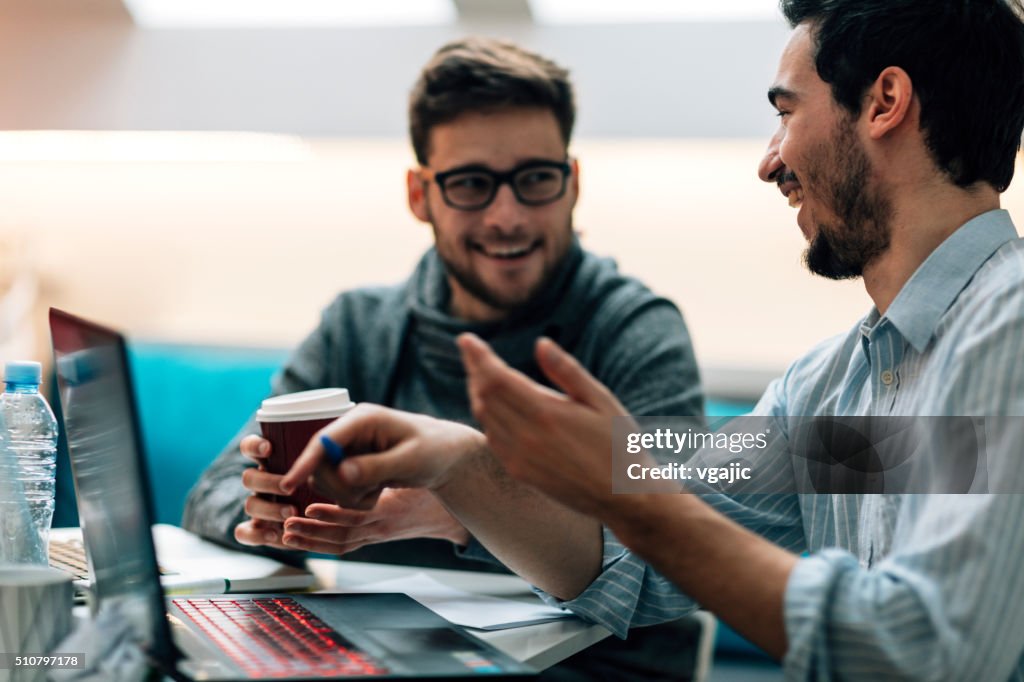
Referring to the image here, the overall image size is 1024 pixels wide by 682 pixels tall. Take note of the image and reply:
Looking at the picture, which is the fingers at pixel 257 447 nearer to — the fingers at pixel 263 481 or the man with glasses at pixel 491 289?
the fingers at pixel 263 481

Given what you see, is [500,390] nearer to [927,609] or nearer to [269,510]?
A: [927,609]

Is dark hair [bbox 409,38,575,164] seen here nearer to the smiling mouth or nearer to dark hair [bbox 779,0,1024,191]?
the smiling mouth

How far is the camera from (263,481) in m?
1.24

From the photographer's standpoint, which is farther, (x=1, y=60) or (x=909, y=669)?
(x=1, y=60)

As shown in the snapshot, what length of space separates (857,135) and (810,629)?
63cm

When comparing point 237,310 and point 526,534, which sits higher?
point 237,310

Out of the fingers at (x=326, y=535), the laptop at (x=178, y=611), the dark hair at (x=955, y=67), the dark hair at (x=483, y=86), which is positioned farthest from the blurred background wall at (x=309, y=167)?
the laptop at (x=178, y=611)

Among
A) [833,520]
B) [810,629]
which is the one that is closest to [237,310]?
[833,520]

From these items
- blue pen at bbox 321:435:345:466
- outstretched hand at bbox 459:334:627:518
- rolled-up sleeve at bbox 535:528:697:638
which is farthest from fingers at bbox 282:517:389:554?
outstretched hand at bbox 459:334:627:518

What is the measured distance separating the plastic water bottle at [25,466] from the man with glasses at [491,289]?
1.32 ft

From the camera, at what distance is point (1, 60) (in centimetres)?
298

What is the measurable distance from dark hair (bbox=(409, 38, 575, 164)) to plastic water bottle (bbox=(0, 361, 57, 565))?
98 cm

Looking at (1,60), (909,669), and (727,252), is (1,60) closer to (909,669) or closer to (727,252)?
(727,252)

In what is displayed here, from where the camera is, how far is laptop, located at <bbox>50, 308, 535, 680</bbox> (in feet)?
2.70
